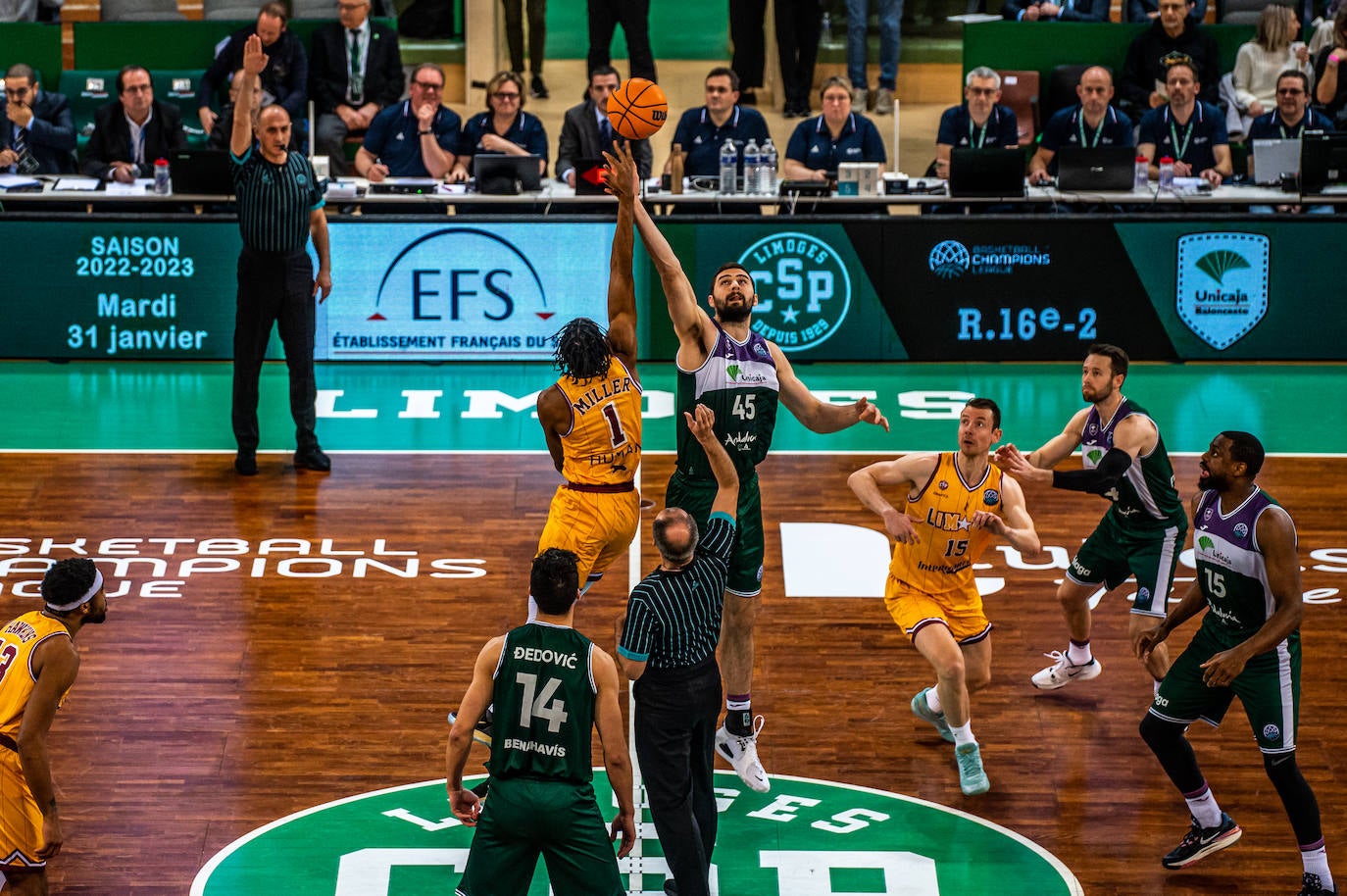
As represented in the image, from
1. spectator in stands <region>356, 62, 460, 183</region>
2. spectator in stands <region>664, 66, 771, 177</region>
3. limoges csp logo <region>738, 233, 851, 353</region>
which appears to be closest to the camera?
limoges csp logo <region>738, 233, 851, 353</region>

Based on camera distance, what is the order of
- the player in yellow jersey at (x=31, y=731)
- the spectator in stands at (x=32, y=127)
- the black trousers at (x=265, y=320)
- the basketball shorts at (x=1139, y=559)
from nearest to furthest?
the player in yellow jersey at (x=31, y=731) < the basketball shorts at (x=1139, y=559) < the black trousers at (x=265, y=320) < the spectator in stands at (x=32, y=127)

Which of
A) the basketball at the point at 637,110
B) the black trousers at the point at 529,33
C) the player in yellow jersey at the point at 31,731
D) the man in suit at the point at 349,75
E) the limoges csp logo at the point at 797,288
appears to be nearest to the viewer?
the player in yellow jersey at the point at 31,731

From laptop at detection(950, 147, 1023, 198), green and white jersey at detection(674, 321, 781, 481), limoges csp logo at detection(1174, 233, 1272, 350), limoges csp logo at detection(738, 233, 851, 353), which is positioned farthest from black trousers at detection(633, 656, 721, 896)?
limoges csp logo at detection(1174, 233, 1272, 350)

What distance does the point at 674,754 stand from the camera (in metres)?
6.59

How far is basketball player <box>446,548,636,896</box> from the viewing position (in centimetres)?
601

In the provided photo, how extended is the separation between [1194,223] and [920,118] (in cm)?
637

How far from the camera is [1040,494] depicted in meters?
12.1

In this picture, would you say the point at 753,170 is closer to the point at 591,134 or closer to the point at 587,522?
the point at 591,134

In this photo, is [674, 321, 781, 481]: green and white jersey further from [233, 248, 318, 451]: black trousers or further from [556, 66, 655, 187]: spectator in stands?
[556, 66, 655, 187]: spectator in stands

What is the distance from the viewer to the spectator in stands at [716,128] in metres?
15.8

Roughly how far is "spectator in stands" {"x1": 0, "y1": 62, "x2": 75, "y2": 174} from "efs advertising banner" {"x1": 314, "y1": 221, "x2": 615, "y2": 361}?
3.57 metres

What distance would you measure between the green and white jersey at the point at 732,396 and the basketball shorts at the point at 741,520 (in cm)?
5

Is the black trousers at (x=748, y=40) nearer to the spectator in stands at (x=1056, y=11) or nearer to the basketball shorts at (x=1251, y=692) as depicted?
the spectator in stands at (x=1056, y=11)

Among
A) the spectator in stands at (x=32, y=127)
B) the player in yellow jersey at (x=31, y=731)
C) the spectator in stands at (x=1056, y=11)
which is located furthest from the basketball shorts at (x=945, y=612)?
the spectator in stands at (x=1056, y=11)
